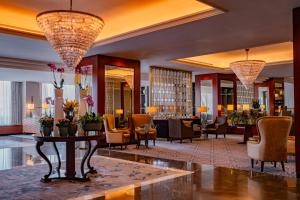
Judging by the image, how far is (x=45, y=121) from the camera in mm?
5414

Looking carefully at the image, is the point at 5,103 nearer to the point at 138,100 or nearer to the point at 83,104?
the point at 138,100

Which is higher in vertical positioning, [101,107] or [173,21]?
[173,21]

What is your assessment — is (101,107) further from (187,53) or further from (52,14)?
(52,14)

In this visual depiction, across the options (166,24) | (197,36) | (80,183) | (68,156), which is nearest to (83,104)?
(68,156)

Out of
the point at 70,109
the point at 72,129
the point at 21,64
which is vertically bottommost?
the point at 72,129

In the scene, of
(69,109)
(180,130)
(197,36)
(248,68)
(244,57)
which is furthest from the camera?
(244,57)

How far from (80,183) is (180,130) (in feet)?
22.9

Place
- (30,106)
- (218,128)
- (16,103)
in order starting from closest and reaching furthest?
1. (218,128)
2. (30,106)
3. (16,103)

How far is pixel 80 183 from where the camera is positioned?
5277 mm

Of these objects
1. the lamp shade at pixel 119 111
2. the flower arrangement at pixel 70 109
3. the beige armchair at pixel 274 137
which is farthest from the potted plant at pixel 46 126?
the lamp shade at pixel 119 111

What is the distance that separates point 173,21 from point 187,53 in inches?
141

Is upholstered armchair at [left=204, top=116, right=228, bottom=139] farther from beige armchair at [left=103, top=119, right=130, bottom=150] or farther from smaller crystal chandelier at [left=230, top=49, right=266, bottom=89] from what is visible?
beige armchair at [left=103, top=119, right=130, bottom=150]

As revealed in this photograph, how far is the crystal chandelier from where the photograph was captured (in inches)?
223

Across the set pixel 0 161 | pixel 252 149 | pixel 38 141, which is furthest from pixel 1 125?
pixel 252 149
